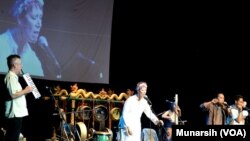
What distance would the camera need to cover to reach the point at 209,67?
1102 cm

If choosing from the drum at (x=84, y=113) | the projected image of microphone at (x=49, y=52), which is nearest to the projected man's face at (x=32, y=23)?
the projected image of microphone at (x=49, y=52)

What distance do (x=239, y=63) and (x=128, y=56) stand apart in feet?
8.21

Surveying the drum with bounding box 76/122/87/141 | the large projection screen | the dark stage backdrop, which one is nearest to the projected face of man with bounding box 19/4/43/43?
the large projection screen

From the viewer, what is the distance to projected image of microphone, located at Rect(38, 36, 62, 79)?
29.0ft

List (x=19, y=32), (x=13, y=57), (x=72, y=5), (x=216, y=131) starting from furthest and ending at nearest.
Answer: (x=72, y=5), (x=19, y=32), (x=13, y=57), (x=216, y=131)

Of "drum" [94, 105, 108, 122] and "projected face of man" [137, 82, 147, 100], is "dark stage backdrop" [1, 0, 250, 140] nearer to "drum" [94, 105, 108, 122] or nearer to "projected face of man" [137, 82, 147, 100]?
"drum" [94, 105, 108, 122]

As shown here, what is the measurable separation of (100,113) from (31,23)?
2.36 metres

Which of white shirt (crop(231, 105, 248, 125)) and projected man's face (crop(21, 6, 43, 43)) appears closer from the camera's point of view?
projected man's face (crop(21, 6, 43, 43))

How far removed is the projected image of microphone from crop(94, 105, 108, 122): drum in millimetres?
1167

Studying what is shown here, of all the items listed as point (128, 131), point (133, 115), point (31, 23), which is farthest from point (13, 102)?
point (31, 23)

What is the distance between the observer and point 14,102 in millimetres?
6113

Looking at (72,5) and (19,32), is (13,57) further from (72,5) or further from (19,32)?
(72,5)

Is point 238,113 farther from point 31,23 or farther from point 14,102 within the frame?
point 14,102

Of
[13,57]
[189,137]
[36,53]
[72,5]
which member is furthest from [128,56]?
[189,137]
